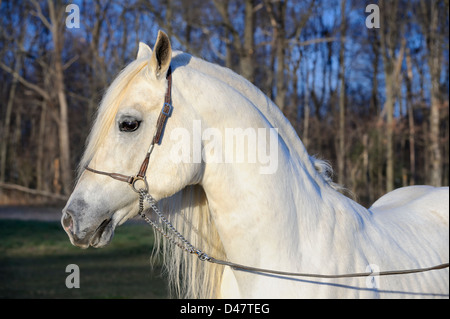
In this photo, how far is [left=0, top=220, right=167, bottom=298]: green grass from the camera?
8.12 meters

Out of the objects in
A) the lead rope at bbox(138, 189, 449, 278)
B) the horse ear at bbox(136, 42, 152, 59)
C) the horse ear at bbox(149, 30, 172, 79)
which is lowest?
the lead rope at bbox(138, 189, 449, 278)

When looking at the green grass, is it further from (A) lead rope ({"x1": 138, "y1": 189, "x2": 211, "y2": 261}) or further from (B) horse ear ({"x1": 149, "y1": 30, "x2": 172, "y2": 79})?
(B) horse ear ({"x1": 149, "y1": 30, "x2": 172, "y2": 79})

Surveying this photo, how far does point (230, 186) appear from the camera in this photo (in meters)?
2.25

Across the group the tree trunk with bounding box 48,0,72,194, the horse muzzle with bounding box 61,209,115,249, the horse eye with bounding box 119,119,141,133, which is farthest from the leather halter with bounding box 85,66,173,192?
the tree trunk with bounding box 48,0,72,194

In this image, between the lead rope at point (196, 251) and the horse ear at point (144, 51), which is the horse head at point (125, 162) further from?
the horse ear at point (144, 51)

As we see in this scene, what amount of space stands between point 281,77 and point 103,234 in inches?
390

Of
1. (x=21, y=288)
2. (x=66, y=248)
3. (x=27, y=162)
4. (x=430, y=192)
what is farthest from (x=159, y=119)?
(x=27, y=162)

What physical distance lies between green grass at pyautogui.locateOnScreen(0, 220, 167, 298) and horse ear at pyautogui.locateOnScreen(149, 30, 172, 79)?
5280mm

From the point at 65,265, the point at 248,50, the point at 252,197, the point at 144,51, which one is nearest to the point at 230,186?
the point at 252,197

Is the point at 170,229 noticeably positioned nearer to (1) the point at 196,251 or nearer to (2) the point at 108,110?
(1) the point at 196,251

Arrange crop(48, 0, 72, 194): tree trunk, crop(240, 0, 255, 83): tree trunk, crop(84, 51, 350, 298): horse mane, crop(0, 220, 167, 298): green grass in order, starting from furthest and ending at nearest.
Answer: crop(48, 0, 72, 194): tree trunk, crop(240, 0, 255, 83): tree trunk, crop(0, 220, 167, 298): green grass, crop(84, 51, 350, 298): horse mane

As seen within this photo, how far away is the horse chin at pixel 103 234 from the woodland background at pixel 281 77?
811cm
